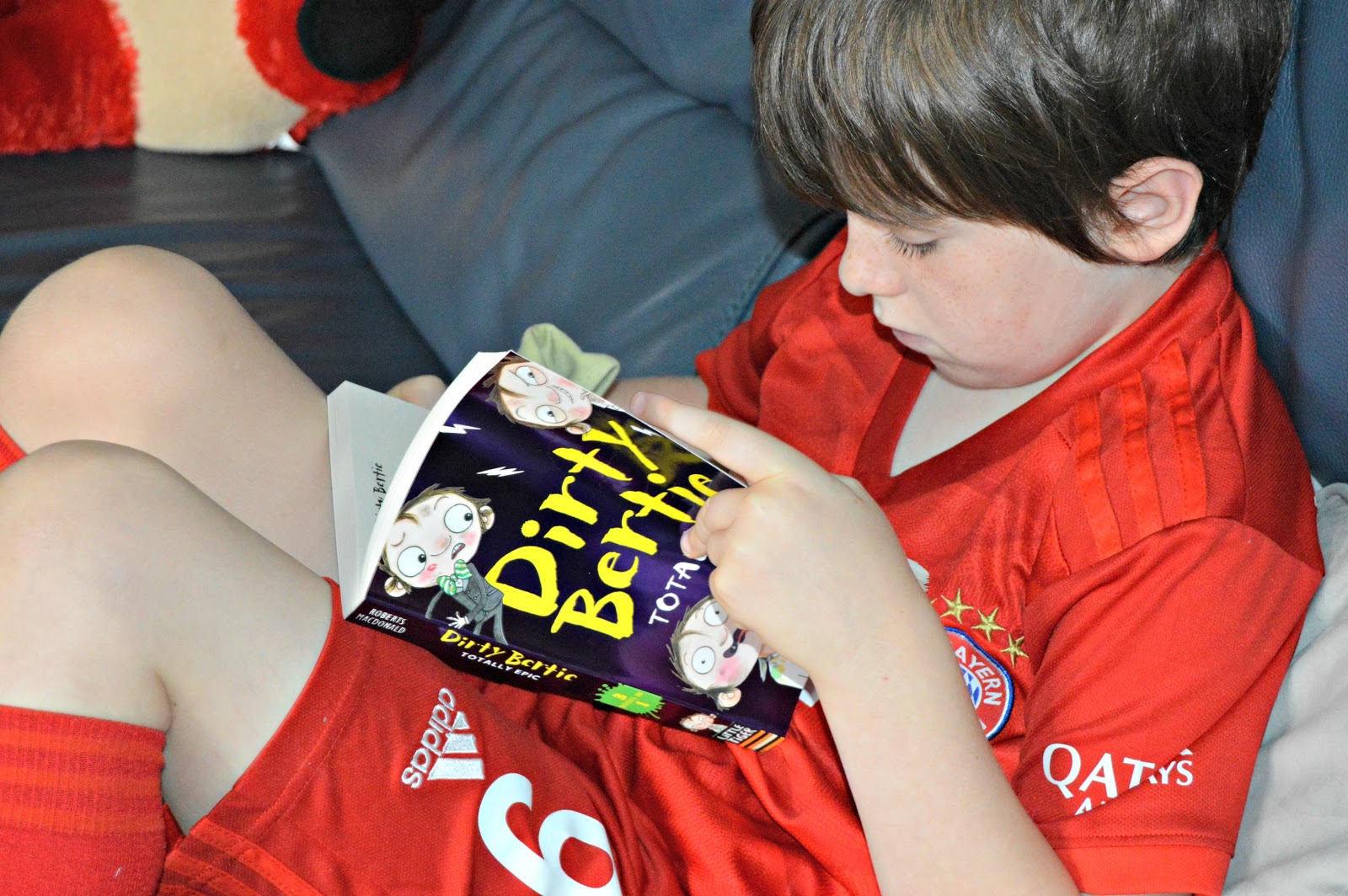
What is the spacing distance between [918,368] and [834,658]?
0.98 ft

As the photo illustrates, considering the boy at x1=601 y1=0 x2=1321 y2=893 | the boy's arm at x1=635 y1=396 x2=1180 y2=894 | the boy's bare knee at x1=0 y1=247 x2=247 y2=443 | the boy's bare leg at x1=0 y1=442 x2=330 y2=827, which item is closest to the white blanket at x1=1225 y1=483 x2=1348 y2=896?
the boy at x1=601 y1=0 x2=1321 y2=893

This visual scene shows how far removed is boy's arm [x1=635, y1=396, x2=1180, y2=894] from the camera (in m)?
0.64

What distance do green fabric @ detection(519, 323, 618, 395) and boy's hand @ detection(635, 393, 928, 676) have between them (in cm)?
41

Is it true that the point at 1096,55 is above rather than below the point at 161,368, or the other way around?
above

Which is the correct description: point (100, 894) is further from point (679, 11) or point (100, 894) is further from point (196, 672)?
point (679, 11)

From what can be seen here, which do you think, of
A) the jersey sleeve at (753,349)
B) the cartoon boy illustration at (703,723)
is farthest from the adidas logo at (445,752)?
the jersey sleeve at (753,349)

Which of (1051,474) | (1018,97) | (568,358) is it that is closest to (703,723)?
(1051,474)

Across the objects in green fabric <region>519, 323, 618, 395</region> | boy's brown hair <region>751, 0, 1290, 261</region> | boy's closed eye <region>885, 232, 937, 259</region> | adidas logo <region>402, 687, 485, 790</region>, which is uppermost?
boy's brown hair <region>751, 0, 1290, 261</region>

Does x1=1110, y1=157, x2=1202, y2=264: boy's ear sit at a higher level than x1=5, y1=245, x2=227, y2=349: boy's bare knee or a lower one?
higher

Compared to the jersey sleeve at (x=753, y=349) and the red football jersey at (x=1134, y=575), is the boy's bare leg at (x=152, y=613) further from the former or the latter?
the jersey sleeve at (x=753, y=349)

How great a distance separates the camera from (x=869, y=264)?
0.73 m

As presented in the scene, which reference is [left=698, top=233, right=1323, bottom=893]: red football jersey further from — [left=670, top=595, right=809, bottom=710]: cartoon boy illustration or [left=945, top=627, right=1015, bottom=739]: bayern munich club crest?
[left=670, top=595, right=809, bottom=710]: cartoon boy illustration

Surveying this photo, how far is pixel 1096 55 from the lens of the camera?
63 centimetres

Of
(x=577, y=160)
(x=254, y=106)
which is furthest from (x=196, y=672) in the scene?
(x=254, y=106)
